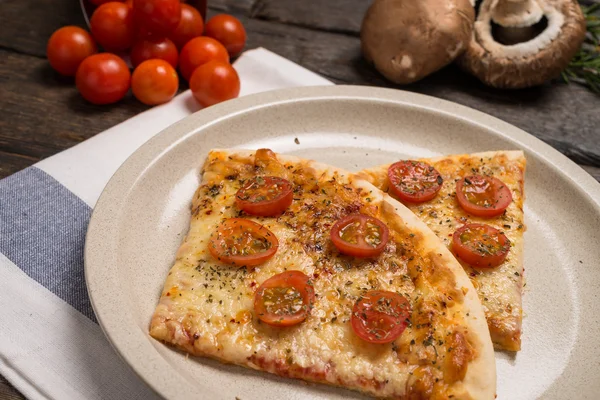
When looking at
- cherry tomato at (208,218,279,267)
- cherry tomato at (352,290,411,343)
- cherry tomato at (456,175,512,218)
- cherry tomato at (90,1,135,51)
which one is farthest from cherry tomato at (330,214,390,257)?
cherry tomato at (90,1,135,51)

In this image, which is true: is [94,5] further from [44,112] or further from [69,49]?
[44,112]

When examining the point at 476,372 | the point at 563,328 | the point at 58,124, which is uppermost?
the point at 476,372

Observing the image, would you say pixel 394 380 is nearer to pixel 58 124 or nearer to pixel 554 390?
pixel 554 390

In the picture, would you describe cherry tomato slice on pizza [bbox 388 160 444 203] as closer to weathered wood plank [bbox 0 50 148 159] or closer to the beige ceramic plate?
the beige ceramic plate

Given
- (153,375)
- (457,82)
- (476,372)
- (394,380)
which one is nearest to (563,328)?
(476,372)

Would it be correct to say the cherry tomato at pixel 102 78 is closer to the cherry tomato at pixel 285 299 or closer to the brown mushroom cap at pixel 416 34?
the brown mushroom cap at pixel 416 34

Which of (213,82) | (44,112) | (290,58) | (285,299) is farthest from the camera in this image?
(290,58)

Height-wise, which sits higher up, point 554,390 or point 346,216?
point 346,216

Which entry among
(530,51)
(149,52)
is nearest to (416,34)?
(530,51)
